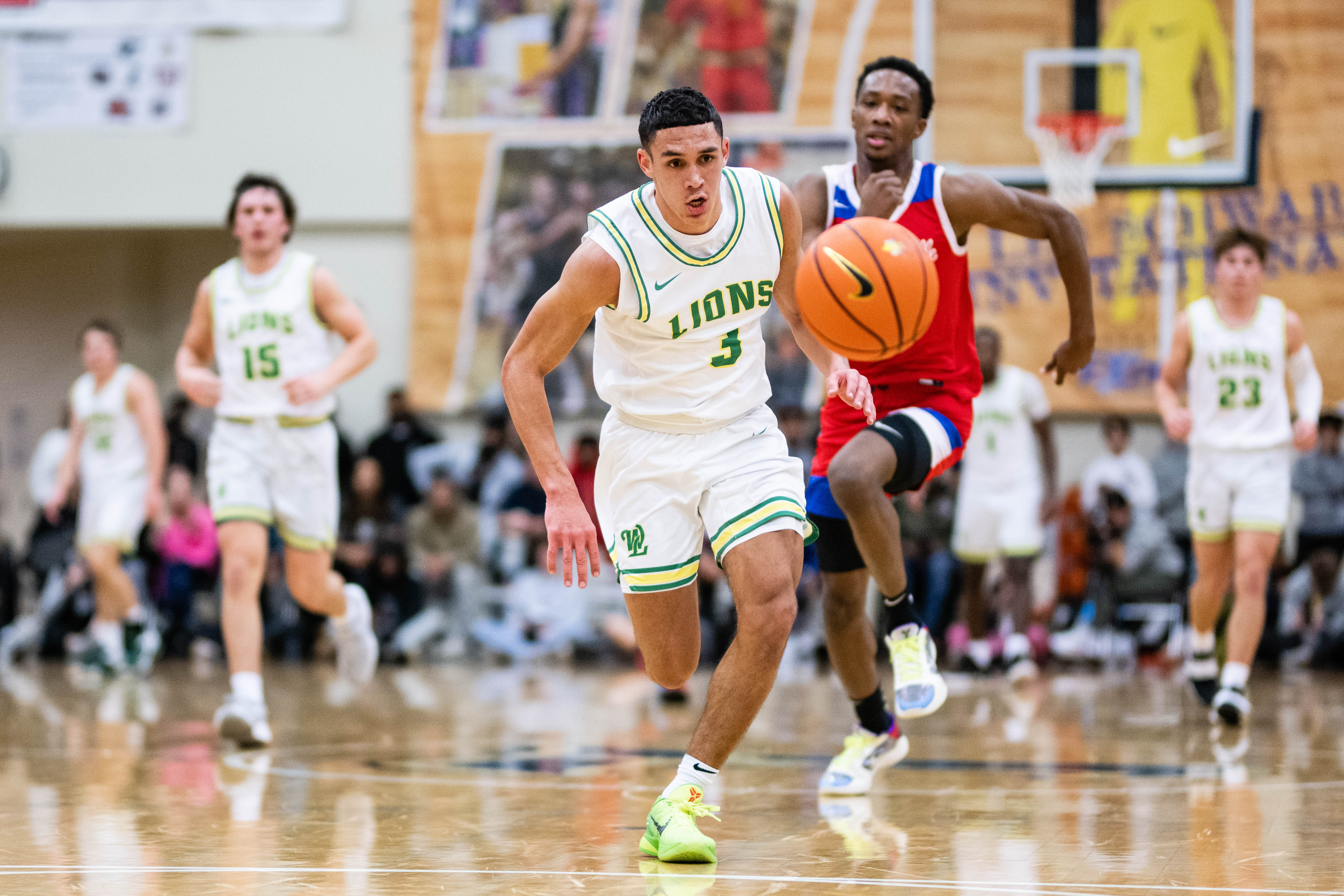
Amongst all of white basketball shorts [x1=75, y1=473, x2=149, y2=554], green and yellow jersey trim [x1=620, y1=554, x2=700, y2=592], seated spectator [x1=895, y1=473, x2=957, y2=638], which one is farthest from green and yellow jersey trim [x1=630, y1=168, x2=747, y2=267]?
seated spectator [x1=895, y1=473, x2=957, y2=638]

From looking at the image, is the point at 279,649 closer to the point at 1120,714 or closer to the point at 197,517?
the point at 197,517

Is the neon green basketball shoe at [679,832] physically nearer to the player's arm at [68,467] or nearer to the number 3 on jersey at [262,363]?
the number 3 on jersey at [262,363]

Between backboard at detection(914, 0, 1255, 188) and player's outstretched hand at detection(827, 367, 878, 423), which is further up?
backboard at detection(914, 0, 1255, 188)

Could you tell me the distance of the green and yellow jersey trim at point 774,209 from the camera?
4.74 m

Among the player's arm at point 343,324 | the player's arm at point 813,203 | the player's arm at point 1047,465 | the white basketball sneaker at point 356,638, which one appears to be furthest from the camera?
the player's arm at point 1047,465

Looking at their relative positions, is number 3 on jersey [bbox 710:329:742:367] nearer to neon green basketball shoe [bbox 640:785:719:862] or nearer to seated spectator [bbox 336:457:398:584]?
neon green basketball shoe [bbox 640:785:719:862]

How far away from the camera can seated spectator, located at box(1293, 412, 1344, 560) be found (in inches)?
460

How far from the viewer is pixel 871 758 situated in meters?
5.62

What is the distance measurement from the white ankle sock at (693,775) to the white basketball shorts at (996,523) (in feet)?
22.4

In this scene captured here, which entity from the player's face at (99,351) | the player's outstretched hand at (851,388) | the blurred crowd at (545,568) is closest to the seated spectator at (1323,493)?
the blurred crowd at (545,568)

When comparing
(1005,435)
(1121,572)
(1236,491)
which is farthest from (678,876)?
(1121,572)

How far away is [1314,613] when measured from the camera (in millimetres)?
11984

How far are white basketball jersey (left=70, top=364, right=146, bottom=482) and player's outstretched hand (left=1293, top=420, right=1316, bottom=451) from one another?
24.2 ft

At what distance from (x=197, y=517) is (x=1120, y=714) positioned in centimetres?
752
